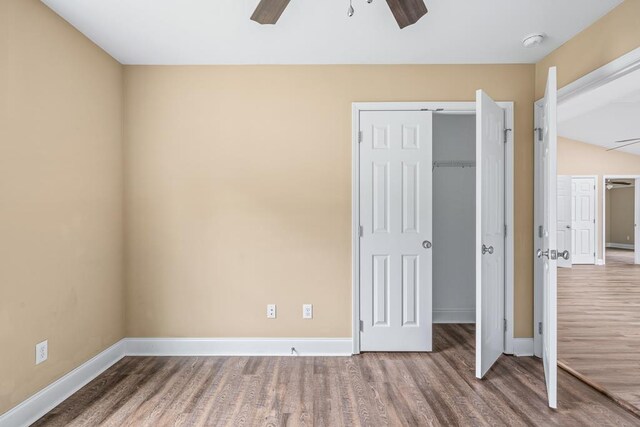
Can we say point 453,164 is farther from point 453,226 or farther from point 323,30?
point 323,30

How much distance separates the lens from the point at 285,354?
298cm

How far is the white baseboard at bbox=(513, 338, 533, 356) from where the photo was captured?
300 centimetres

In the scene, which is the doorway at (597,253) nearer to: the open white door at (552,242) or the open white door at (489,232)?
the open white door at (552,242)

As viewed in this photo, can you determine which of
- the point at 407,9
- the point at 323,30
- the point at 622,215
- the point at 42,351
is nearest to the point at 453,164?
the point at 323,30

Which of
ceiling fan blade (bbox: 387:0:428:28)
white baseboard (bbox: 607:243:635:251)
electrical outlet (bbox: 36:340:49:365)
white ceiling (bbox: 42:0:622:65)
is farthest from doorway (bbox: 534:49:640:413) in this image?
electrical outlet (bbox: 36:340:49:365)

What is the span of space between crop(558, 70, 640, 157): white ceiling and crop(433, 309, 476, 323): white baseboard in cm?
262

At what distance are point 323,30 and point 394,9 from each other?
87 cm

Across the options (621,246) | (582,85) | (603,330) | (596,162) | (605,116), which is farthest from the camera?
(621,246)

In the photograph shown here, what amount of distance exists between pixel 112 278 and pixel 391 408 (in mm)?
2498

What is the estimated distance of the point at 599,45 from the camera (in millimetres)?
2330

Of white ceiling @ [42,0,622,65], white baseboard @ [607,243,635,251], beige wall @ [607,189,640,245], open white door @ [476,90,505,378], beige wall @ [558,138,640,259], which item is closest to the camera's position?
white ceiling @ [42,0,622,65]

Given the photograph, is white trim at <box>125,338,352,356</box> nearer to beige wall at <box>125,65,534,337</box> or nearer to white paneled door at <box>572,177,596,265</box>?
beige wall at <box>125,65,534,337</box>

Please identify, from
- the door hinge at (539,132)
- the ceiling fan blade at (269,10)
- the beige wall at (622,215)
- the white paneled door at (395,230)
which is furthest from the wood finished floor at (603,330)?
the beige wall at (622,215)

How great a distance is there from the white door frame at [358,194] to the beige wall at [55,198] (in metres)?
2.13
